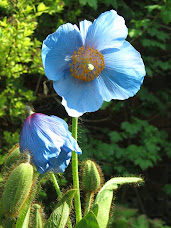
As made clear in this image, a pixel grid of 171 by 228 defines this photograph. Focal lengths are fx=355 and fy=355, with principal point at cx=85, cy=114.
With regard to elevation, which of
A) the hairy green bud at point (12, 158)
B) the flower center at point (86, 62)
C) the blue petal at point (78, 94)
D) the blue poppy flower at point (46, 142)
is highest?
the flower center at point (86, 62)

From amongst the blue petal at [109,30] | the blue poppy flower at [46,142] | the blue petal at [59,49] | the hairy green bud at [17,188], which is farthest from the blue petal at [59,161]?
the blue petal at [109,30]

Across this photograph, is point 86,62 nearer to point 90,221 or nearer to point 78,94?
point 78,94

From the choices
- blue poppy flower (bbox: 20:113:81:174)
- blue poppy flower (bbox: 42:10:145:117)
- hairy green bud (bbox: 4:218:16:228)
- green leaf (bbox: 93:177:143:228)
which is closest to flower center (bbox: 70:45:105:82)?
blue poppy flower (bbox: 42:10:145:117)

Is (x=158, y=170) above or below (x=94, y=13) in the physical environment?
below

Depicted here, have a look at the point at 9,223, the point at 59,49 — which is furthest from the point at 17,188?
the point at 59,49

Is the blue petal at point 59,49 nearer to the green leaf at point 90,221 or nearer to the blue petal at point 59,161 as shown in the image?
the blue petal at point 59,161

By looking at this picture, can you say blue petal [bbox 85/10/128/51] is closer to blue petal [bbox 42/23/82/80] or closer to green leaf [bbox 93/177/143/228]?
blue petal [bbox 42/23/82/80]

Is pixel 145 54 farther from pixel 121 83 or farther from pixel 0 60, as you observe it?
pixel 121 83

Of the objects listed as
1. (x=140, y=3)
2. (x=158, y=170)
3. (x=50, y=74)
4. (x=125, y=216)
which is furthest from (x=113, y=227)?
(x=140, y=3)
